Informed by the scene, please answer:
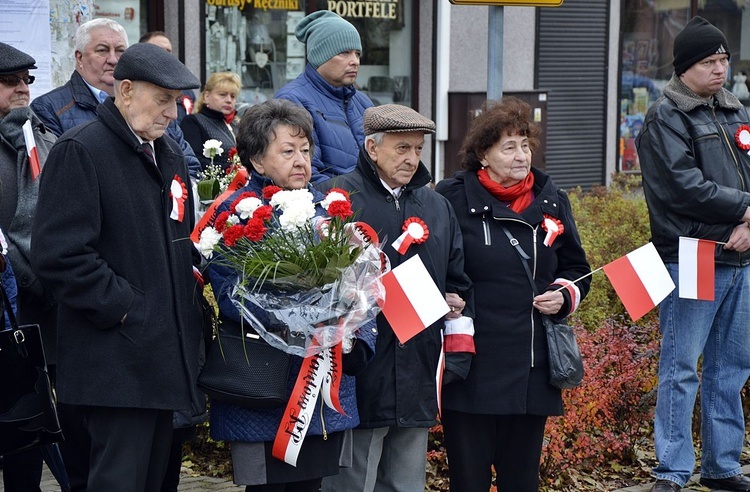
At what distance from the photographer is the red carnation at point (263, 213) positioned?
160 inches

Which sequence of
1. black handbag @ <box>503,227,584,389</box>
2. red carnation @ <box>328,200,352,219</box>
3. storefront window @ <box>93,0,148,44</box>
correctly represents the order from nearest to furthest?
1. red carnation @ <box>328,200,352,219</box>
2. black handbag @ <box>503,227,584,389</box>
3. storefront window @ <box>93,0,148,44</box>

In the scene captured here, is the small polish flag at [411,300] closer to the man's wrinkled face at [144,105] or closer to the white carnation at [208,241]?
the white carnation at [208,241]

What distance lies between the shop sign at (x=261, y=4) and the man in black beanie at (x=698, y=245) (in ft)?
21.3

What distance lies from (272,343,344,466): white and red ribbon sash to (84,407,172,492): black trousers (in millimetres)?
465

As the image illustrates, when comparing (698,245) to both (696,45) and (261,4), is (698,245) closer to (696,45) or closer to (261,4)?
(696,45)

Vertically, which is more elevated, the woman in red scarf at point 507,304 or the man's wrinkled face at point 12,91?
the man's wrinkled face at point 12,91

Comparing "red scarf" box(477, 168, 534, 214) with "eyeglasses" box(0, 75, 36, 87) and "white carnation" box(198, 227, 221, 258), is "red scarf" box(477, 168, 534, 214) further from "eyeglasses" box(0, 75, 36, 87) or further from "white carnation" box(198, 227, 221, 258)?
"eyeglasses" box(0, 75, 36, 87)

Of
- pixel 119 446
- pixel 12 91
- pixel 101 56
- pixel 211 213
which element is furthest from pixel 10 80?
pixel 119 446

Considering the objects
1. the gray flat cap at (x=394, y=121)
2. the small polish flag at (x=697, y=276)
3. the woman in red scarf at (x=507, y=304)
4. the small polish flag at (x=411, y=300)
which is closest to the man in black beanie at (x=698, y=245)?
the small polish flag at (x=697, y=276)

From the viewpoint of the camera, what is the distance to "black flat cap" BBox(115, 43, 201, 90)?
163 inches

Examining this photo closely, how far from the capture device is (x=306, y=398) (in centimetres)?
427

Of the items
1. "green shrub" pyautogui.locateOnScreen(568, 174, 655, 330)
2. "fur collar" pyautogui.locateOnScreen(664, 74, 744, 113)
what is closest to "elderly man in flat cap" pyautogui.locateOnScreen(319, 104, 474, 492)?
"fur collar" pyautogui.locateOnScreen(664, 74, 744, 113)

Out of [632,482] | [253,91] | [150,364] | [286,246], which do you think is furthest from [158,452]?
[253,91]

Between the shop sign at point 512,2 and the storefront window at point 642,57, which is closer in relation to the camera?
the shop sign at point 512,2
